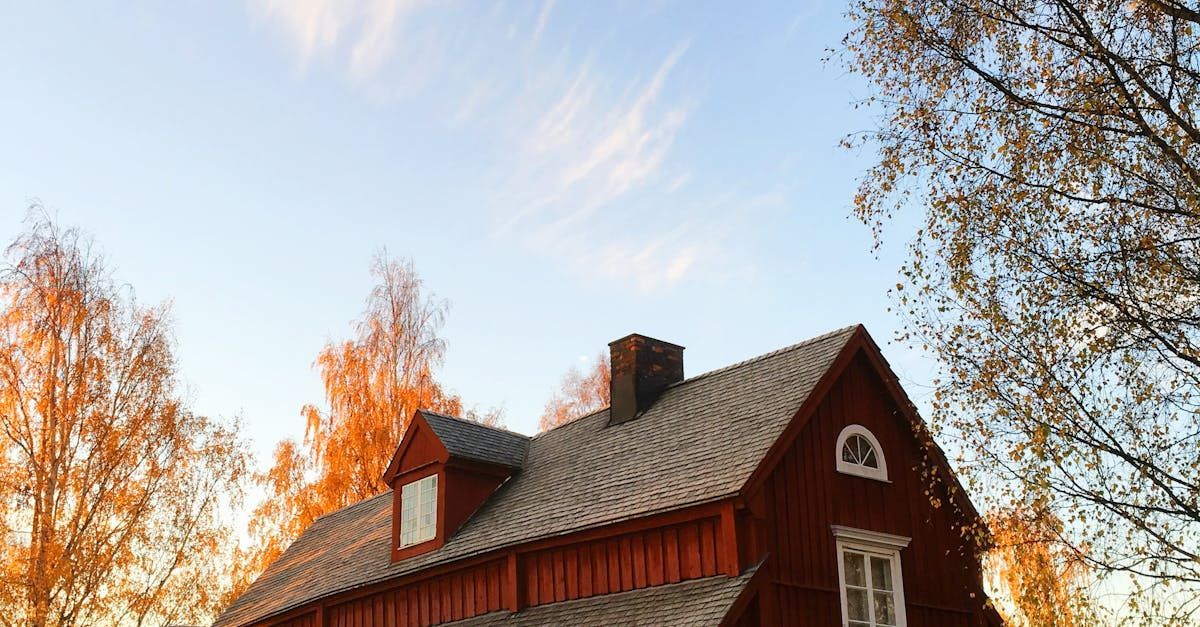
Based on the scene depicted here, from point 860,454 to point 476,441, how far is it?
25.9 ft

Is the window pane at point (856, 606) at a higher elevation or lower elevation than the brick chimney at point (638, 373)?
lower

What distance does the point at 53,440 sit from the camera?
26.2 metres

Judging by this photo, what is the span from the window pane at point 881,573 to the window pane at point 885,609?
12 centimetres

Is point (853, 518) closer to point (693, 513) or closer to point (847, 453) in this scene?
point (847, 453)

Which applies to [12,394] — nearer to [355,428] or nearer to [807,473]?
[355,428]

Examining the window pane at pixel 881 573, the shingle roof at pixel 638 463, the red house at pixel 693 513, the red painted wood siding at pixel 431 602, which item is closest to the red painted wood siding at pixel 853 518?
the red house at pixel 693 513

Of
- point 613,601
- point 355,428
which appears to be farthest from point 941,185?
point 355,428

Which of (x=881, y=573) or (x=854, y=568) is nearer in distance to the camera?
(x=854, y=568)

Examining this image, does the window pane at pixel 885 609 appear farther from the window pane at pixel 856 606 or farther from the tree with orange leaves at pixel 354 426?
the tree with orange leaves at pixel 354 426

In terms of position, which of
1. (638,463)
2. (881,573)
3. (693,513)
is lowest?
(881,573)

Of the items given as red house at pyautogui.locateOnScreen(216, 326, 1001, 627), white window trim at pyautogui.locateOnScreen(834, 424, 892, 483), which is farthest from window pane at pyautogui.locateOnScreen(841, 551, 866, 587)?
white window trim at pyautogui.locateOnScreen(834, 424, 892, 483)

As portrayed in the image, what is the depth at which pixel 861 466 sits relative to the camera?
669 inches

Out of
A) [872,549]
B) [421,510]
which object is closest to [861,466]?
[872,549]

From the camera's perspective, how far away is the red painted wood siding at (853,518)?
603 inches
